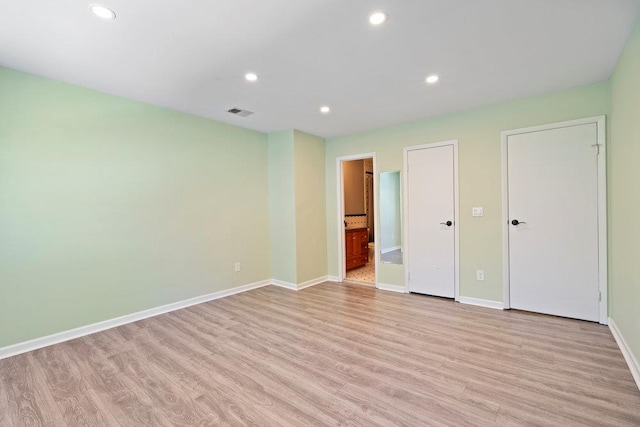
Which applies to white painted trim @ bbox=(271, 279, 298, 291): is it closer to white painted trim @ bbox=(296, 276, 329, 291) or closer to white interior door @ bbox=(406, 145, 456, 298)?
white painted trim @ bbox=(296, 276, 329, 291)

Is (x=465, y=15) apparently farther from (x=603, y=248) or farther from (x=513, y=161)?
(x=603, y=248)

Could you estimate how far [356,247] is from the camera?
18.4 ft

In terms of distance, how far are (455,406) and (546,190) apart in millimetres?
2564

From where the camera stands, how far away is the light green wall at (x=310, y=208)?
4484mm

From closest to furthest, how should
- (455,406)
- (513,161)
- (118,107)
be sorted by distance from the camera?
(455,406) < (118,107) < (513,161)

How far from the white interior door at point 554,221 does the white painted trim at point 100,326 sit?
12.3ft

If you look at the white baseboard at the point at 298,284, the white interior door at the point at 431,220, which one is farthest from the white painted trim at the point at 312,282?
the white interior door at the point at 431,220

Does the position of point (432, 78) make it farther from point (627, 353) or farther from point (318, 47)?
point (627, 353)

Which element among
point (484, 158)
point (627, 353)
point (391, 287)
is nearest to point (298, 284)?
point (391, 287)

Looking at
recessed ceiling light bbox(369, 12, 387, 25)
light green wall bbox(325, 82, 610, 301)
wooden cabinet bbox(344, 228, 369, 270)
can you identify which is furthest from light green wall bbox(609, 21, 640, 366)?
wooden cabinet bbox(344, 228, 369, 270)

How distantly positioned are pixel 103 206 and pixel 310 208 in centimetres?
269

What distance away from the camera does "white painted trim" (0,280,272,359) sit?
2498 millimetres

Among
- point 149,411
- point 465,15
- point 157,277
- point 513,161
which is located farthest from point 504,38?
point 157,277

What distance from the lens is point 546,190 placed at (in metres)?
3.13
